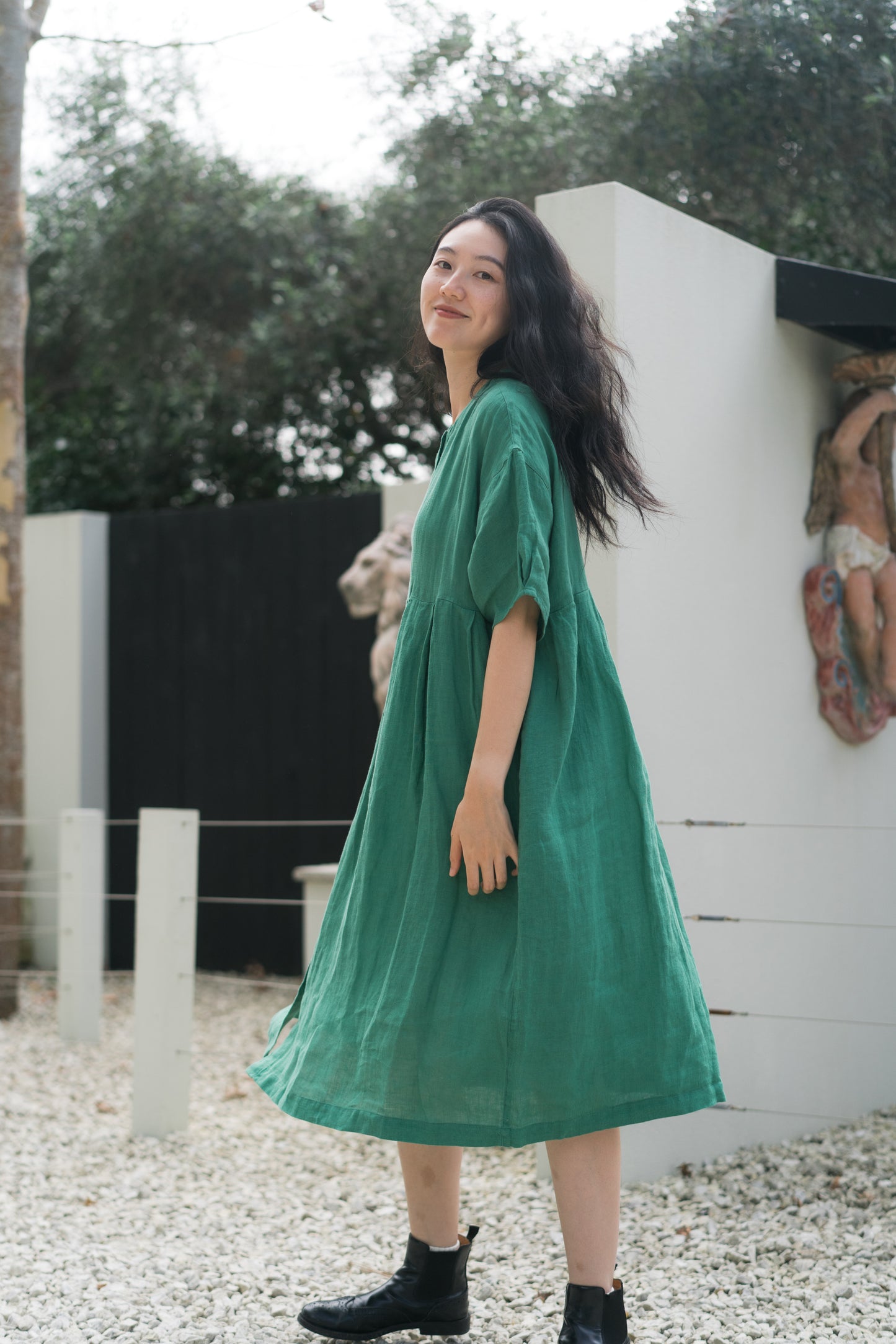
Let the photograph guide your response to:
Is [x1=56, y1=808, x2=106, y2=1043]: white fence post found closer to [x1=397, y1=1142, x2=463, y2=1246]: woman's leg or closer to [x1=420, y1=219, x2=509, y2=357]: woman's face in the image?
[x1=397, y1=1142, x2=463, y2=1246]: woman's leg

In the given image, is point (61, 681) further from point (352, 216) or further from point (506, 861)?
point (506, 861)

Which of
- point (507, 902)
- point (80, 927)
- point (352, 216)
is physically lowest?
point (80, 927)

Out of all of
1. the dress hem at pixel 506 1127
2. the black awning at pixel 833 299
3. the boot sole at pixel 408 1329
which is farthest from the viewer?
the black awning at pixel 833 299

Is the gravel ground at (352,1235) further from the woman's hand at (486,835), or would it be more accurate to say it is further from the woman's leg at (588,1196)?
the woman's hand at (486,835)

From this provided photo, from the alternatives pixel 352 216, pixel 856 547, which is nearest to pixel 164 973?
pixel 856 547

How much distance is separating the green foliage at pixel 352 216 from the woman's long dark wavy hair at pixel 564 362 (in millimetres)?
3303

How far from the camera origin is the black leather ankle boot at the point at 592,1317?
1.54 m

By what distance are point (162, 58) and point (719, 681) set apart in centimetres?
652

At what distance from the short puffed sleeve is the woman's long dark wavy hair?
0.44 ft

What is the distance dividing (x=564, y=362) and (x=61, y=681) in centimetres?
502

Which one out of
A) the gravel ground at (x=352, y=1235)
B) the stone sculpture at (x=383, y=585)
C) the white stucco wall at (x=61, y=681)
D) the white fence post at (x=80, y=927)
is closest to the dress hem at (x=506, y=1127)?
the gravel ground at (x=352, y=1235)

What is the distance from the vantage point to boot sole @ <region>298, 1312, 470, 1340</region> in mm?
1728

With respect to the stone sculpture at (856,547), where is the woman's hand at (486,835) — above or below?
below

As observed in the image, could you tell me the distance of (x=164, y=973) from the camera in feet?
10.4
